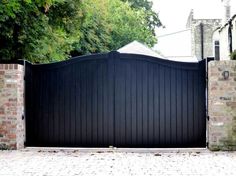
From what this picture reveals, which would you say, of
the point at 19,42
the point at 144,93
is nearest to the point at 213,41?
the point at 19,42

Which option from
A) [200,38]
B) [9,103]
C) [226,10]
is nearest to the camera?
[9,103]

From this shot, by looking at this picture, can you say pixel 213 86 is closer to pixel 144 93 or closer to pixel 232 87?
pixel 232 87

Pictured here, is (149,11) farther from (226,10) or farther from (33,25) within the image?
(33,25)

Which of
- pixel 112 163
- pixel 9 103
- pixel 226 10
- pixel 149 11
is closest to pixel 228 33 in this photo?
pixel 226 10

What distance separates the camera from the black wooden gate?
30.7 ft

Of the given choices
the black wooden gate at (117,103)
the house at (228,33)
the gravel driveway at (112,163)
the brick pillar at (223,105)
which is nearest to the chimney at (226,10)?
the house at (228,33)

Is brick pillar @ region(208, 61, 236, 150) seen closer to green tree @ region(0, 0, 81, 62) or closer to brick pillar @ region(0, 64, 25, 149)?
brick pillar @ region(0, 64, 25, 149)

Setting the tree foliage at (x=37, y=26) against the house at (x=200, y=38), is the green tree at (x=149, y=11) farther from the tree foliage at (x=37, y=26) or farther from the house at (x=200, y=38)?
the tree foliage at (x=37, y=26)

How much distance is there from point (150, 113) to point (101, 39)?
1797 cm

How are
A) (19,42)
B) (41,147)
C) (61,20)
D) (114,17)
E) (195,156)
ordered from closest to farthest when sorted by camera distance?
1. (195,156)
2. (41,147)
3. (19,42)
4. (61,20)
5. (114,17)

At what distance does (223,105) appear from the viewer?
8.98 meters

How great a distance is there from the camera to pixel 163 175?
6625mm

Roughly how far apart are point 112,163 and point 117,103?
2.05 metres

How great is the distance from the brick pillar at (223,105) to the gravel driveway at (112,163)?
36cm
